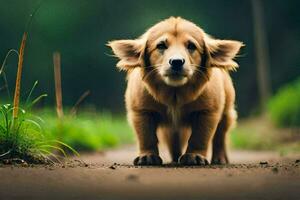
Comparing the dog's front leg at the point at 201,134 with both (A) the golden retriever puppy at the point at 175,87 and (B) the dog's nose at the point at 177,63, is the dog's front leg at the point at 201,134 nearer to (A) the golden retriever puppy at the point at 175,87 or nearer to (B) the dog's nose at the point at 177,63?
(A) the golden retriever puppy at the point at 175,87

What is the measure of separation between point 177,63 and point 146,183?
5.24ft

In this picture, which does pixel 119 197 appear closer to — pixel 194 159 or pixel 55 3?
pixel 194 159

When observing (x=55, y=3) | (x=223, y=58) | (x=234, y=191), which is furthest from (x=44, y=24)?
(x=234, y=191)

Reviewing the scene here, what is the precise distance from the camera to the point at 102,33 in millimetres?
23172

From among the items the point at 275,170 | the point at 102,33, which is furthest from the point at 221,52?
the point at 102,33

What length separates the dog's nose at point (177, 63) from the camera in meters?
6.41

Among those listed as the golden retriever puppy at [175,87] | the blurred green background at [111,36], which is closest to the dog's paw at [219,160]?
the golden retriever puppy at [175,87]

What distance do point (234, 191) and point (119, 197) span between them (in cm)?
78

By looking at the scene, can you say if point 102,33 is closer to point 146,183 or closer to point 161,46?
point 161,46

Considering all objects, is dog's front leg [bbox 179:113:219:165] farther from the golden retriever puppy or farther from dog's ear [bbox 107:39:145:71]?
dog's ear [bbox 107:39:145:71]

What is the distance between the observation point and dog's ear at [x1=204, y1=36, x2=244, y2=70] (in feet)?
23.1

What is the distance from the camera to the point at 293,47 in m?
20.8

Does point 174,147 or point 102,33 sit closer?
point 174,147

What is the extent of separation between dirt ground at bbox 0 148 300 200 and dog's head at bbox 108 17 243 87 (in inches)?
37.6
